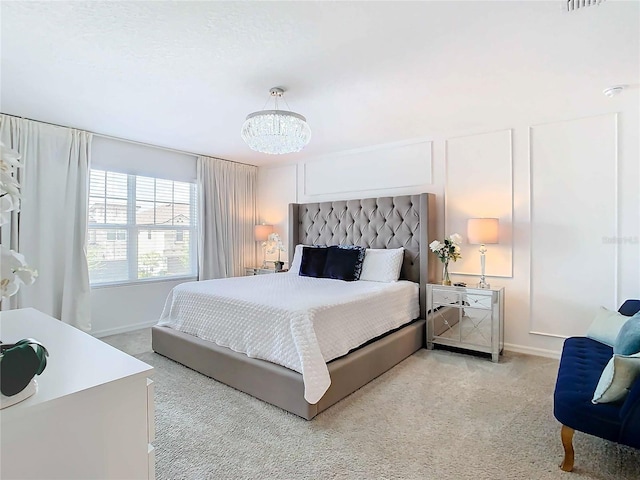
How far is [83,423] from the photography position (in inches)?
34.3

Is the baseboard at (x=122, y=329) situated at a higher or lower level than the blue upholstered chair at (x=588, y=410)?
lower

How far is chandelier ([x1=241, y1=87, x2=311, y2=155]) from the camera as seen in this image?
2611 mm

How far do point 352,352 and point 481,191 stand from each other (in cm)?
236

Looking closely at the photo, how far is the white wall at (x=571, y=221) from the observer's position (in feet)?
10.0

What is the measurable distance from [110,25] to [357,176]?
325cm

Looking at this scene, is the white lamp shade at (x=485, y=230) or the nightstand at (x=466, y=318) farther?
the white lamp shade at (x=485, y=230)

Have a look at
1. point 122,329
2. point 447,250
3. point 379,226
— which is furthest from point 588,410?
point 122,329

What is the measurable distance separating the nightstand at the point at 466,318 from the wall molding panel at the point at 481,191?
0.45 metres

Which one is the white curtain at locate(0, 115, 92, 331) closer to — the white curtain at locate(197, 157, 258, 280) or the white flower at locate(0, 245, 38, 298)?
the white curtain at locate(197, 157, 258, 280)

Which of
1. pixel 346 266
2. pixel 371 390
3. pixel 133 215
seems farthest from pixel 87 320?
pixel 371 390

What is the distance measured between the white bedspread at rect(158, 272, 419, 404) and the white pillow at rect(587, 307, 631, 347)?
1.54m

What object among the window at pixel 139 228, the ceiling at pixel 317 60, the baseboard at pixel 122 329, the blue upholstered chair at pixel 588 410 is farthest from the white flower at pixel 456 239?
the baseboard at pixel 122 329

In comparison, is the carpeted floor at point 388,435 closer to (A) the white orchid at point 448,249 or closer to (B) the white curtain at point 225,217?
(A) the white orchid at point 448,249

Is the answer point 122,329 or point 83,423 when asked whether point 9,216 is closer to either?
point 83,423
